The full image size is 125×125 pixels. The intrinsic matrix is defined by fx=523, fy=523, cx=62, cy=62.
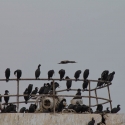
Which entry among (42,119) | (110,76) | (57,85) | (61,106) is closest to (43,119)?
(42,119)

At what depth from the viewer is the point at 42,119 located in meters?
15.8

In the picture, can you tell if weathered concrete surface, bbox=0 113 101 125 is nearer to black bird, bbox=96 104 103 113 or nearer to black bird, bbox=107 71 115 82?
black bird, bbox=96 104 103 113

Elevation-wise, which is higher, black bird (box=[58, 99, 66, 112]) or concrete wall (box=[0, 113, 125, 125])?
black bird (box=[58, 99, 66, 112])

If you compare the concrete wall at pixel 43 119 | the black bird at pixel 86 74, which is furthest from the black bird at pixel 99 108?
the concrete wall at pixel 43 119

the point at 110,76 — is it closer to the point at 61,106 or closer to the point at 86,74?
the point at 86,74

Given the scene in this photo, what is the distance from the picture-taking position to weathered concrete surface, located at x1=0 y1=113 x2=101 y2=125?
15.7m

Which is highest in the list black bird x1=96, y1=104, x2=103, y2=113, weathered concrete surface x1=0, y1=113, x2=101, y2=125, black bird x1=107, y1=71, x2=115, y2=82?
black bird x1=107, y1=71, x2=115, y2=82

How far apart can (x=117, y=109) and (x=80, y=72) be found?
6.56ft

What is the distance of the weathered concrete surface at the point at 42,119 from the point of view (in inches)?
616

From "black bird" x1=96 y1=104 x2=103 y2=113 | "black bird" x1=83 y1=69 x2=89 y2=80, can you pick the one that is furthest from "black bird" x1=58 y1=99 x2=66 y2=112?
"black bird" x1=83 y1=69 x2=89 y2=80

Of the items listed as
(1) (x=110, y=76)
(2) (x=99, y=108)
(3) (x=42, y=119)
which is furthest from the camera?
(1) (x=110, y=76)

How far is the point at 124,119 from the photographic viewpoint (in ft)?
55.4

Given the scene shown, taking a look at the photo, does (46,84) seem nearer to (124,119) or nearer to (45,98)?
(45,98)

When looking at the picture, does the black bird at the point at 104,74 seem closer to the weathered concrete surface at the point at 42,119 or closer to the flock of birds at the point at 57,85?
the flock of birds at the point at 57,85
